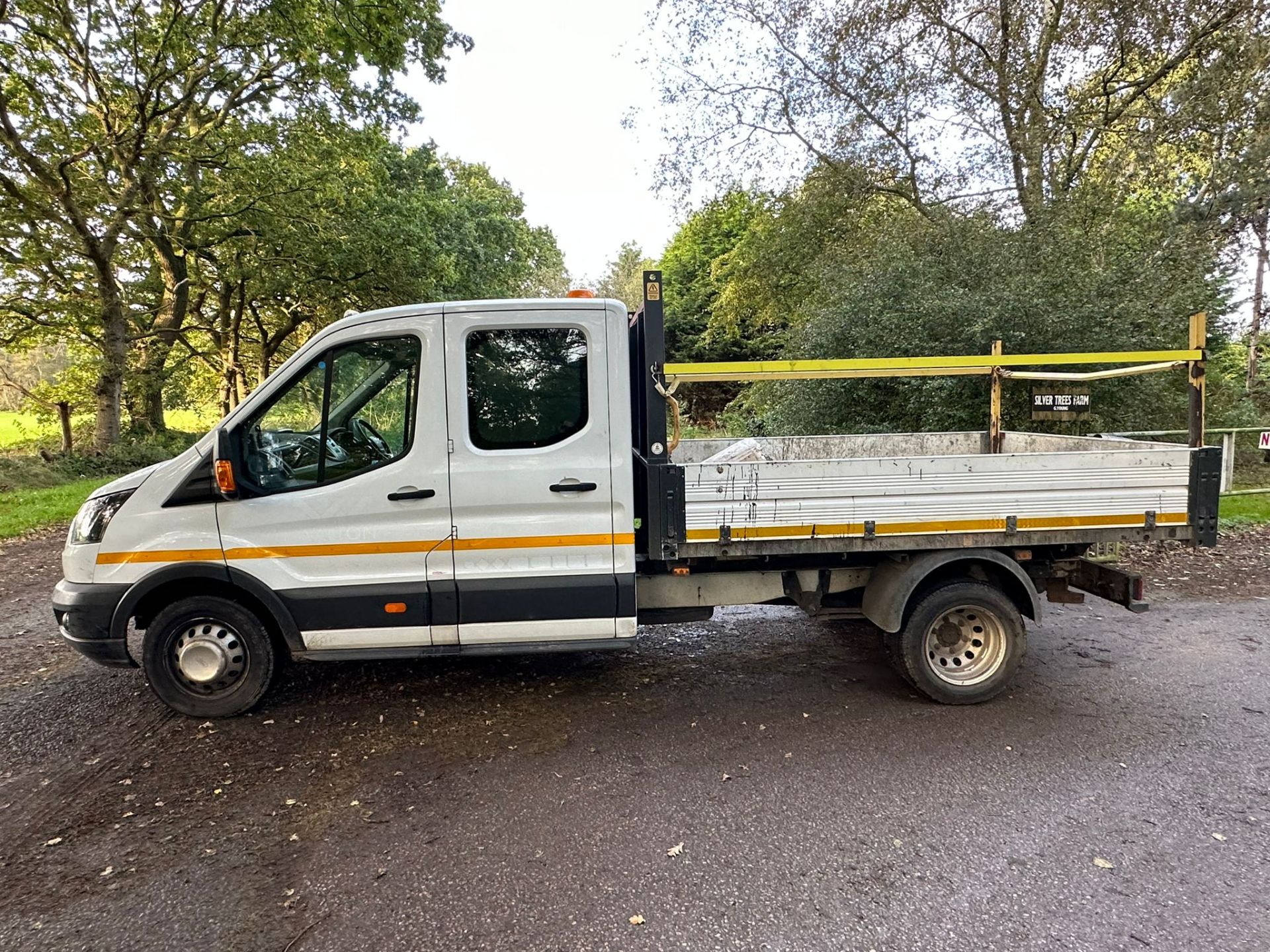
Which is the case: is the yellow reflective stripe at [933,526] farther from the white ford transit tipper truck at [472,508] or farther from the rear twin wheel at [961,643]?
the rear twin wheel at [961,643]

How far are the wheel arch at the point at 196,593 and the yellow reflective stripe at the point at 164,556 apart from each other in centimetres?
3

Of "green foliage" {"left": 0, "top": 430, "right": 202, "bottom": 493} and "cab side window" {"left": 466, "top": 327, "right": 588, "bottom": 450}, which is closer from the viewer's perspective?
"cab side window" {"left": 466, "top": 327, "right": 588, "bottom": 450}

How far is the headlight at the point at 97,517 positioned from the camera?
12.6ft

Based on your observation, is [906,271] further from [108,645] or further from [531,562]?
[108,645]

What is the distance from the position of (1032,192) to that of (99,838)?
1434 centimetres

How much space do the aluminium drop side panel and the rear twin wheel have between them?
0.44 metres

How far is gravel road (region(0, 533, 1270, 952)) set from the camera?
2.47m

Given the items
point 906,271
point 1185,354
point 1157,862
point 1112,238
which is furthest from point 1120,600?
point 1112,238

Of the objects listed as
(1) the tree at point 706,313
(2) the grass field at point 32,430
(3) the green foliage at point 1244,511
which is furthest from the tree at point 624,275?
(3) the green foliage at point 1244,511

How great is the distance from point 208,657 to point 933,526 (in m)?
4.20

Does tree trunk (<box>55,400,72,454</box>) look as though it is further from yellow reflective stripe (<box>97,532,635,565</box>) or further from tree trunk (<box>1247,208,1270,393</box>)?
tree trunk (<box>1247,208,1270,393</box>)

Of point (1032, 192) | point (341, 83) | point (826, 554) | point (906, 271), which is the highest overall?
point (341, 83)

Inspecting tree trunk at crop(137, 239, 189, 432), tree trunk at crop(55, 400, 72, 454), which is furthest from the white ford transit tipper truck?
tree trunk at crop(137, 239, 189, 432)

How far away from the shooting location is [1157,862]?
2742 millimetres
